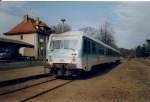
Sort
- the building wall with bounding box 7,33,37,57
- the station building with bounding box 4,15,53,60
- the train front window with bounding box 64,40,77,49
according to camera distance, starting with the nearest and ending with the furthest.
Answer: the train front window with bounding box 64,40,77,49 → the building wall with bounding box 7,33,37,57 → the station building with bounding box 4,15,53,60

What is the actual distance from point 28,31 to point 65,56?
4595 centimetres

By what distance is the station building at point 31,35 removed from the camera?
5613 cm

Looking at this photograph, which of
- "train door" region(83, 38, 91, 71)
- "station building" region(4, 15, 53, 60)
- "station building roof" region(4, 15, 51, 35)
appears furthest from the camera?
"station building roof" region(4, 15, 51, 35)

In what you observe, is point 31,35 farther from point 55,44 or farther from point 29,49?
point 55,44

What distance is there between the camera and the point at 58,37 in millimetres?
15312

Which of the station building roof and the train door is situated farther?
the station building roof

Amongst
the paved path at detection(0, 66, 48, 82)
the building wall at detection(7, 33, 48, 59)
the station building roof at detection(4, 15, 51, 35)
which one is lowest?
the paved path at detection(0, 66, 48, 82)

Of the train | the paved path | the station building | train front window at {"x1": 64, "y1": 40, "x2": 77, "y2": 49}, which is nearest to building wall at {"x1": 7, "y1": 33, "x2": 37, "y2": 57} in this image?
the station building

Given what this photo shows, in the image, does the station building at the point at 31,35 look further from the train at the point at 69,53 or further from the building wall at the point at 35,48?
the train at the point at 69,53

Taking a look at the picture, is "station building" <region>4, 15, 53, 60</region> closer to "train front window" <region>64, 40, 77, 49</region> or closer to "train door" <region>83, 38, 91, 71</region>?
"train door" <region>83, 38, 91, 71</region>

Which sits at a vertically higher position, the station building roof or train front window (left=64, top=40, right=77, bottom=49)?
the station building roof

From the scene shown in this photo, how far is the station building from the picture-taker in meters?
56.1

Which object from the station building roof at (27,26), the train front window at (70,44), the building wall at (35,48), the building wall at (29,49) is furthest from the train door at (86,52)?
the station building roof at (27,26)

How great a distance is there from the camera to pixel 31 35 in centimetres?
5812
